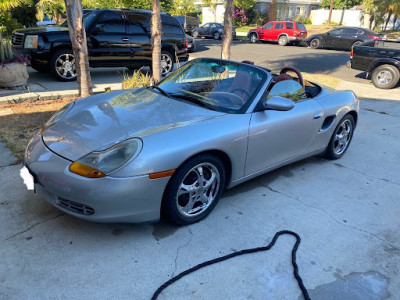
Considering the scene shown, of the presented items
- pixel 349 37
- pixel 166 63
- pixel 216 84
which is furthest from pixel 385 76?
pixel 349 37

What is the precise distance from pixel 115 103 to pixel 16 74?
4.58 metres

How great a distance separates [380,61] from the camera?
10312 mm

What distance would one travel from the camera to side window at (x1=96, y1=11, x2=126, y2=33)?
8.38 metres

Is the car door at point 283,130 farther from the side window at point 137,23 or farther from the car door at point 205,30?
the car door at point 205,30

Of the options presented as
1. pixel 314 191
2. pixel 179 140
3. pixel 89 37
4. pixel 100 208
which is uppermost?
pixel 89 37

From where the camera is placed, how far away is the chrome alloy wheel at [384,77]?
10.2m

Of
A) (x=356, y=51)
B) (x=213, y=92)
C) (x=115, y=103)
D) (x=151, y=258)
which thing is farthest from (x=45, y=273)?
(x=356, y=51)

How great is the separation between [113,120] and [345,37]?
796 inches

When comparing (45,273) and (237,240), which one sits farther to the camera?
(237,240)

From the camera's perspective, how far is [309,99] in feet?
13.1

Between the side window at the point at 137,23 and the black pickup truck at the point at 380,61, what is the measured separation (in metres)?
6.64

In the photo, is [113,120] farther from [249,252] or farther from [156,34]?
[156,34]

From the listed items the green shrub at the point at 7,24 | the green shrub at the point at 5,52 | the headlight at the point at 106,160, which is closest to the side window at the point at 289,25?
the green shrub at the point at 7,24

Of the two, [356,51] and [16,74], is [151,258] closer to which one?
[16,74]
